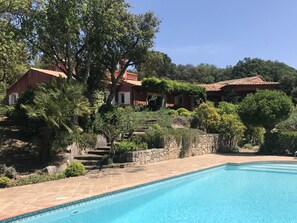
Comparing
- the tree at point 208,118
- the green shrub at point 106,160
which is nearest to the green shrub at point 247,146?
the tree at point 208,118

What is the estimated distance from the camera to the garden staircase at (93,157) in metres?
14.4

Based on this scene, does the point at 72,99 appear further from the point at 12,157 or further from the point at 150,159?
the point at 150,159

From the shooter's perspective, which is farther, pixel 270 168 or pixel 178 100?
pixel 178 100

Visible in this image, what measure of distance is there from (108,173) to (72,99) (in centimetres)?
343

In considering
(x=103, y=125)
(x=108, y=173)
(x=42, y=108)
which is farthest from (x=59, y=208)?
(x=103, y=125)

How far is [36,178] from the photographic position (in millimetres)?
11477

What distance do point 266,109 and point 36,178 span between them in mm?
13741

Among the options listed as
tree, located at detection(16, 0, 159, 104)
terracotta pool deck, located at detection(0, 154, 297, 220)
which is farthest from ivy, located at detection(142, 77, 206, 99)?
terracotta pool deck, located at detection(0, 154, 297, 220)

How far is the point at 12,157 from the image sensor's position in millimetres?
14195

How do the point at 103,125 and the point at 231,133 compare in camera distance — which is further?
the point at 231,133

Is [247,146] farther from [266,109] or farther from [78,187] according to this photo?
[78,187]

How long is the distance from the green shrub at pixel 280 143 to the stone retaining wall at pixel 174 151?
3.18 meters

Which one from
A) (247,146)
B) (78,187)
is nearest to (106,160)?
(78,187)

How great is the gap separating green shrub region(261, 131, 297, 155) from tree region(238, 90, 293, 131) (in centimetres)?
69
